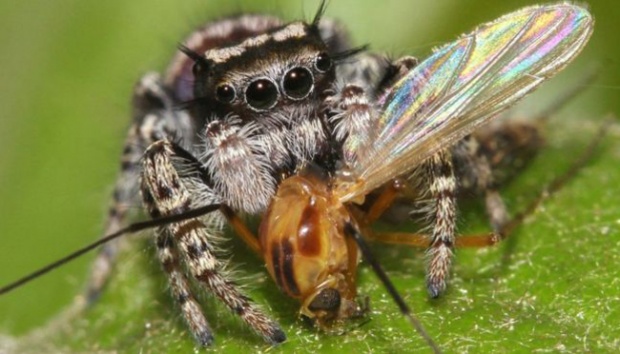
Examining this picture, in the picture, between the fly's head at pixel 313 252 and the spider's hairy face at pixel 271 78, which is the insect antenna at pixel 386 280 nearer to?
the fly's head at pixel 313 252

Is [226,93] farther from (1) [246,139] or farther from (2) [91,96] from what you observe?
(2) [91,96]

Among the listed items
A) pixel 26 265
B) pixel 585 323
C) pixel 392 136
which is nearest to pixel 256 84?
pixel 392 136

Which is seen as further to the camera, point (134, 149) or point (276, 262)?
point (134, 149)

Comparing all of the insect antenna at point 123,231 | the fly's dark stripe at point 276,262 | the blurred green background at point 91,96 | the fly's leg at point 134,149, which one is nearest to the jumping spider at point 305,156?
the fly's dark stripe at point 276,262

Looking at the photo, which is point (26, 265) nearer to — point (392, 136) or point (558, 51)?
point (392, 136)

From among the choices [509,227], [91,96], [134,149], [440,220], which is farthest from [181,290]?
[91,96]
